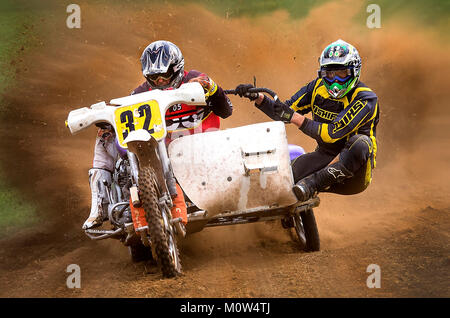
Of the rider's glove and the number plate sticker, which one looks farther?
the rider's glove

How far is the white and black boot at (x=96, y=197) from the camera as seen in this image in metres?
5.06

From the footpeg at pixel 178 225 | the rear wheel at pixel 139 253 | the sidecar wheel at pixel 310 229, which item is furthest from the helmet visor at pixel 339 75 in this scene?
the rear wheel at pixel 139 253

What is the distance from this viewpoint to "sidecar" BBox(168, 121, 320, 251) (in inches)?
202

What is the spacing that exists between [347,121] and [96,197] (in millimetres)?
2740

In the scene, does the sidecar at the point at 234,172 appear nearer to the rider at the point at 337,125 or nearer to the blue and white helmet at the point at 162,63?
the rider at the point at 337,125

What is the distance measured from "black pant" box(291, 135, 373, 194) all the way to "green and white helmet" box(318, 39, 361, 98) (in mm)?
616

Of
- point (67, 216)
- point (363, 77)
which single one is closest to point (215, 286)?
point (67, 216)

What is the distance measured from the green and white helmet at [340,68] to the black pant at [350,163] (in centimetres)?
62

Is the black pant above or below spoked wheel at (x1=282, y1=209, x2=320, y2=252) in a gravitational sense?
above

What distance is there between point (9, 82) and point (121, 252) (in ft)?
18.2

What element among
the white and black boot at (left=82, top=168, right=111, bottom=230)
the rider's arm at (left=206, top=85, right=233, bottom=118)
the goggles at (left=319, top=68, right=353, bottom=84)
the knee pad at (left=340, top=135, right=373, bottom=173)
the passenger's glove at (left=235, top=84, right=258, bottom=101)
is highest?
the goggles at (left=319, top=68, right=353, bottom=84)

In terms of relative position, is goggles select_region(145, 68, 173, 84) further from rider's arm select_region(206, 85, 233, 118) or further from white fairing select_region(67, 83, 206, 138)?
white fairing select_region(67, 83, 206, 138)

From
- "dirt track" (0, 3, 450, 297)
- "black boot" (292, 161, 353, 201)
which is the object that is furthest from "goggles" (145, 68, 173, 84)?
"dirt track" (0, 3, 450, 297)

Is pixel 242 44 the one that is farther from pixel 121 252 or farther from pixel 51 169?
pixel 121 252
